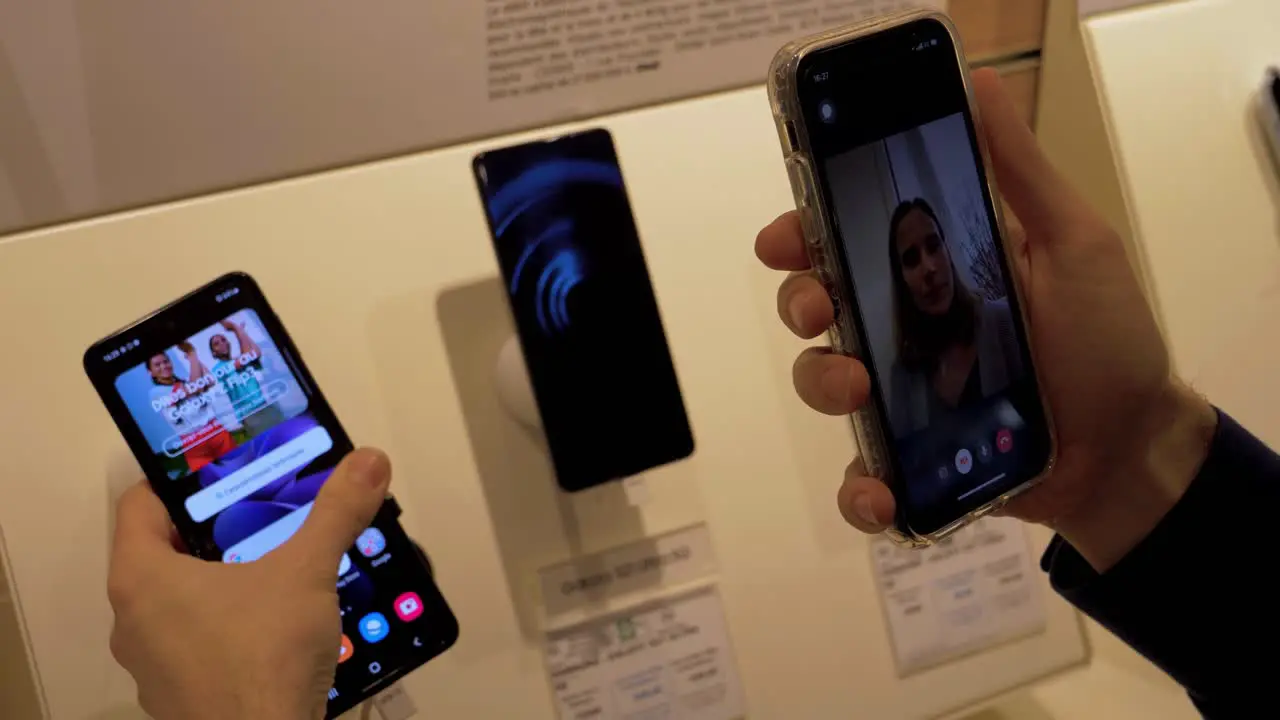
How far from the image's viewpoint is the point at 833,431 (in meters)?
0.56

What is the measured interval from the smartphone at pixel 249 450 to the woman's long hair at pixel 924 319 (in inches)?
10.0

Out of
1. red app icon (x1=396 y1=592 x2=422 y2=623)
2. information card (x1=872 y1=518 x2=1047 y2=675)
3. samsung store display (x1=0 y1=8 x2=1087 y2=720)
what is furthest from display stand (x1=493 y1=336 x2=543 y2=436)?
information card (x1=872 y1=518 x2=1047 y2=675)

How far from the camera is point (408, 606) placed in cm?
47

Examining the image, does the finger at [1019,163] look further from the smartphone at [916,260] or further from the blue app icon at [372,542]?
the blue app icon at [372,542]

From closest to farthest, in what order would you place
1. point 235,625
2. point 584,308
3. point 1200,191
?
point 235,625 → point 584,308 → point 1200,191

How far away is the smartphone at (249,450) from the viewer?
45 centimetres

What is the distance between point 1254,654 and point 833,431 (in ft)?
0.74

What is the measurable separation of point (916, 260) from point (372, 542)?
29 cm

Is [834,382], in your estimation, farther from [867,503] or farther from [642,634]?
[642,634]

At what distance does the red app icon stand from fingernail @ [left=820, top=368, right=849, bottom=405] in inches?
8.8

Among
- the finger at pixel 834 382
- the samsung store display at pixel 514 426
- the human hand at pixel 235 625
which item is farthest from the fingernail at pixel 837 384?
the human hand at pixel 235 625

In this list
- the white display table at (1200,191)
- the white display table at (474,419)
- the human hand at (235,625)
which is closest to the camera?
the human hand at (235,625)

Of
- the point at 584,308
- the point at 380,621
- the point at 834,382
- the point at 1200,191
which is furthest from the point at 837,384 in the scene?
the point at 1200,191

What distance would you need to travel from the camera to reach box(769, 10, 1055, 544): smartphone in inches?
16.2
